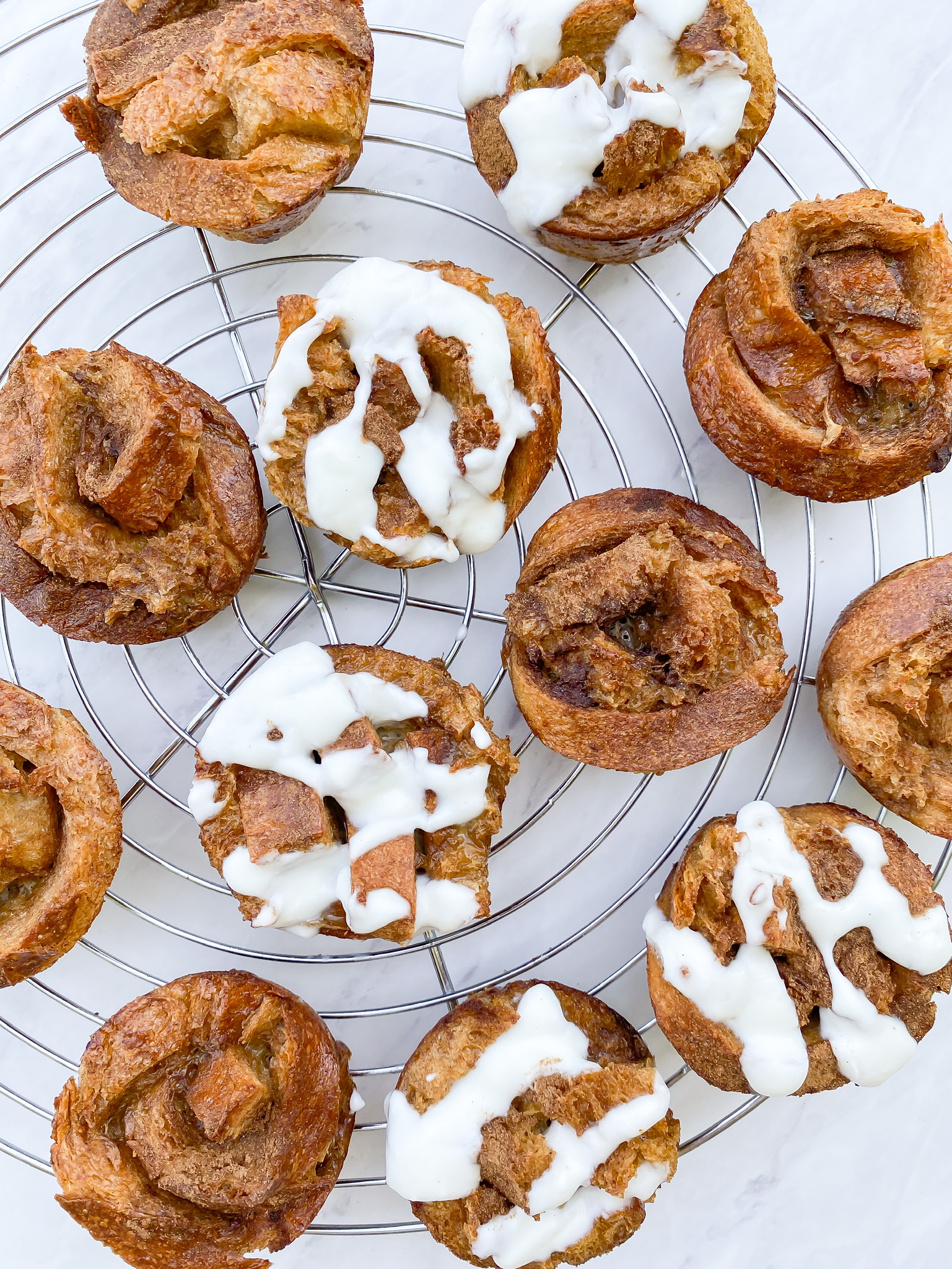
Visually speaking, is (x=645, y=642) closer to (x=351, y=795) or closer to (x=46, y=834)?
(x=351, y=795)

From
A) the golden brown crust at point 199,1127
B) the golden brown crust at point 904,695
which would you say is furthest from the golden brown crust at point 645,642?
the golden brown crust at point 199,1127

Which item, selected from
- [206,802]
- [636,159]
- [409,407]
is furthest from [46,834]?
[636,159]

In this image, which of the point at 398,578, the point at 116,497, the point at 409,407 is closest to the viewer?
the point at 116,497

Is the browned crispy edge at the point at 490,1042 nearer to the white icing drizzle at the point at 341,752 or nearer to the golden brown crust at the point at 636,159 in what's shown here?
the white icing drizzle at the point at 341,752

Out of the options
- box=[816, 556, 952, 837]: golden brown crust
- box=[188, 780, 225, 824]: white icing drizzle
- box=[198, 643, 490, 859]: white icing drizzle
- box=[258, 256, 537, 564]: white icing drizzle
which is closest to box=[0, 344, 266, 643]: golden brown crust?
box=[258, 256, 537, 564]: white icing drizzle

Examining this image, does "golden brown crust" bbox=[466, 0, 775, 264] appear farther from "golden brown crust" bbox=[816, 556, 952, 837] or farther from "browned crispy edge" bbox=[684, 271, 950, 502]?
"golden brown crust" bbox=[816, 556, 952, 837]

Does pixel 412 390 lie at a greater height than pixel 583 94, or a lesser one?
lesser

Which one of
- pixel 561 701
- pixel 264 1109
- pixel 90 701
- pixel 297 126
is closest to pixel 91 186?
pixel 297 126

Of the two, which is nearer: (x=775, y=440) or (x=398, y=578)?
(x=775, y=440)
